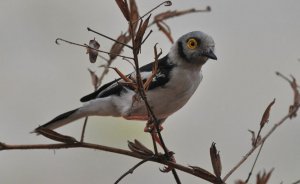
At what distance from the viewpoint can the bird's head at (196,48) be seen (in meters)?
2.11

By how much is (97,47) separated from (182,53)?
5.22 ft

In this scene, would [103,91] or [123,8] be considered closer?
[123,8]

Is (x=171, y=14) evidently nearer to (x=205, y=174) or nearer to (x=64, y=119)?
(x=205, y=174)

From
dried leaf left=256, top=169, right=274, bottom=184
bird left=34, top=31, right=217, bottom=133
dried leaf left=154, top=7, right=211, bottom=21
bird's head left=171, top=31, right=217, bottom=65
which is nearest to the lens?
dried leaf left=256, top=169, right=274, bottom=184

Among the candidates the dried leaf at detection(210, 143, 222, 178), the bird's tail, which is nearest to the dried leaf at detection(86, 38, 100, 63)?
the dried leaf at detection(210, 143, 222, 178)

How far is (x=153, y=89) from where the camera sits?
2.33 m

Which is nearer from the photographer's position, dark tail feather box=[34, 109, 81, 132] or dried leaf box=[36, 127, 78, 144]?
dried leaf box=[36, 127, 78, 144]

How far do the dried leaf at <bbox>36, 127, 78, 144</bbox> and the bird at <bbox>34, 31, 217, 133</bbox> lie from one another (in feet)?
4.43

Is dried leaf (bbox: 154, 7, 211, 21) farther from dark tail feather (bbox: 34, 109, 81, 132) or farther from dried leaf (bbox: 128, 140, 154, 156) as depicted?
dark tail feather (bbox: 34, 109, 81, 132)

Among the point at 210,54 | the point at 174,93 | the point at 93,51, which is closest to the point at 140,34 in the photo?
the point at 93,51

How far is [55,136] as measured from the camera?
83 cm

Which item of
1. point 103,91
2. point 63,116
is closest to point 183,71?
point 103,91

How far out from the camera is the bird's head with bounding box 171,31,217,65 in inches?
83.0

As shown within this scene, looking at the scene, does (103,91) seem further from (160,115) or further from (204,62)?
(204,62)
